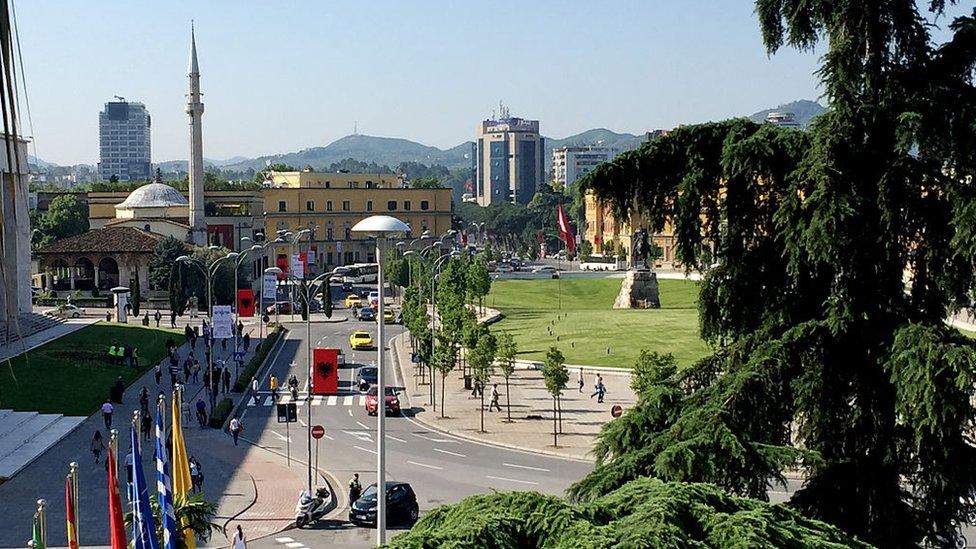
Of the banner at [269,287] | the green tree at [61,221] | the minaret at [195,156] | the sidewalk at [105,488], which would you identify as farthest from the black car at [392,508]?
the green tree at [61,221]

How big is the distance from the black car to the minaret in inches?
2680

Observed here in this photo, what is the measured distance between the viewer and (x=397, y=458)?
33.5m

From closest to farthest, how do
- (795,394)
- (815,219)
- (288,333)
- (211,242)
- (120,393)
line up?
(815,219)
(795,394)
(120,393)
(288,333)
(211,242)

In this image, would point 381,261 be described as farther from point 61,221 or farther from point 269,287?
point 61,221

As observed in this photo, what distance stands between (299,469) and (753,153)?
73.6 ft

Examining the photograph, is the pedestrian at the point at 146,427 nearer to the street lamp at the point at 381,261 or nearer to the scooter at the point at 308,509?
the scooter at the point at 308,509

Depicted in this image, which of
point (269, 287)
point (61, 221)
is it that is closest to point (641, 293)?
point (269, 287)

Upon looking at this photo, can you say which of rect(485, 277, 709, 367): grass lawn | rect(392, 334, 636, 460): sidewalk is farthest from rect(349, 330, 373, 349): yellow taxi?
rect(392, 334, 636, 460): sidewalk

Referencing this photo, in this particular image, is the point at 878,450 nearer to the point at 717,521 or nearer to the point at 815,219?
the point at 815,219

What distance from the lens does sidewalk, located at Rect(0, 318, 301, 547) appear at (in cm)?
2534

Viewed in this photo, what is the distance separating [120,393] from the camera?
41.1 m

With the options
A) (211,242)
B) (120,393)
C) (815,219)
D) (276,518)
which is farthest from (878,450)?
(211,242)

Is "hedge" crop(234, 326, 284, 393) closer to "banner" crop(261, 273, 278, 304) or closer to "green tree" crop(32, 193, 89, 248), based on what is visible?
"banner" crop(261, 273, 278, 304)

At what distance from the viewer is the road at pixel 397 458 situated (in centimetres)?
2811
